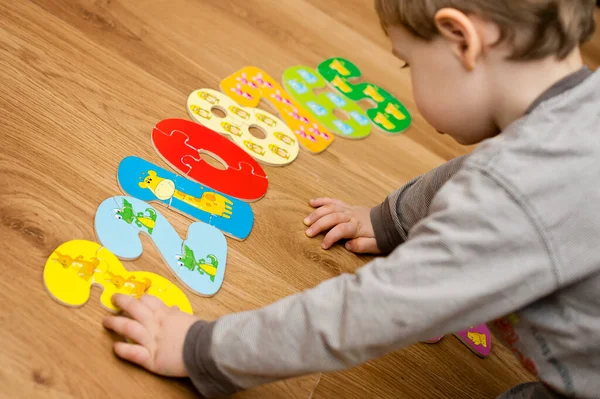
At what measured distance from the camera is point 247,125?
978 mm

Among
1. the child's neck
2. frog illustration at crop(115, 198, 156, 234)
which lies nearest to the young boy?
the child's neck

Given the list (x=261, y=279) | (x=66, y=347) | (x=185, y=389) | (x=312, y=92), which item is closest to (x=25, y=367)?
(x=66, y=347)

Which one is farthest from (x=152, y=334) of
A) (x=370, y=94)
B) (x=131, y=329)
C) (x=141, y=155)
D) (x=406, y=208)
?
(x=370, y=94)

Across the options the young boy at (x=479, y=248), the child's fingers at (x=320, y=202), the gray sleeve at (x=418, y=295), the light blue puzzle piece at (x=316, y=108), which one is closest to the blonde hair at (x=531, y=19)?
the young boy at (x=479, y=248)

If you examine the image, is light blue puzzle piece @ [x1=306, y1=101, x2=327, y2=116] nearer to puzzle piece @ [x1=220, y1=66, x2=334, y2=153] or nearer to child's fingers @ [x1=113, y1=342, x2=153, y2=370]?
puzzle piece @ [x1=220, y1=66, x2=334, y2=153]

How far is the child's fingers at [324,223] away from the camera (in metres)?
0.89

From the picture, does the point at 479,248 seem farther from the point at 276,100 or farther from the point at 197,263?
the point at 276,100

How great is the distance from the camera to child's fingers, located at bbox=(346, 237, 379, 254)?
0.90 meters

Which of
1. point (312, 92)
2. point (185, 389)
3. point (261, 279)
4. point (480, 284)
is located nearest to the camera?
point (480, 284)

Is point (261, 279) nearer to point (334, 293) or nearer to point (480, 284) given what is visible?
point (334, 293)

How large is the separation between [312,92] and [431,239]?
0.61m

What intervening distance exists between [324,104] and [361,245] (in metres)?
0.33

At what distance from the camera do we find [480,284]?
55 cm

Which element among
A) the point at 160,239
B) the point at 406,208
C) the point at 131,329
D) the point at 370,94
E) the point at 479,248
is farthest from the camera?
the point at 370,94
